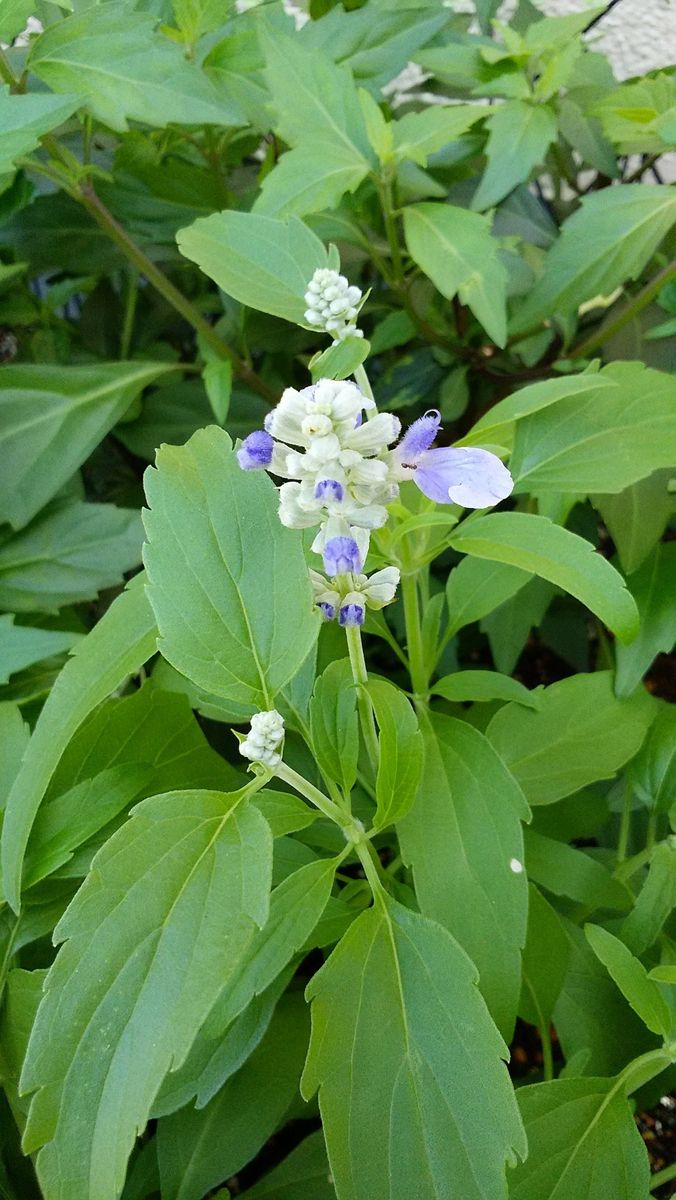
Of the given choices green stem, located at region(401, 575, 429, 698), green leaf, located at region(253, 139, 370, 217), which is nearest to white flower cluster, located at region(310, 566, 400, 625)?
green stem, located at region(401, 575, 429, 698)

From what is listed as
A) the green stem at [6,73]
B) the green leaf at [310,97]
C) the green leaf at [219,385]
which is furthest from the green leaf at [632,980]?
the green stem at [6,73]

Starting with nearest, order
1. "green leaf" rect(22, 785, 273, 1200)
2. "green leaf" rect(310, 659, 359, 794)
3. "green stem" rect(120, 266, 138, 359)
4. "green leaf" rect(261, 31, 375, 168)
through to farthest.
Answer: "green leaf" rect(22, 785, 273, 1200) < "green leaf" rect(310, 659, 359, 794) < "green leaf" rect(261, 31, 375, 168) < "green stem" rect(120, 266, 138, 359)

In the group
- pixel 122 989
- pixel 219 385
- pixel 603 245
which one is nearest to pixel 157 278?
pixel 219 385

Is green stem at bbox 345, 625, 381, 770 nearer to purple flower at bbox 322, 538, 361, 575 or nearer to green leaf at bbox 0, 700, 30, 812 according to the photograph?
purple flower at bbox 322, 538, 361, 575

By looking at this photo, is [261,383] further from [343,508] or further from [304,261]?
[343,508]

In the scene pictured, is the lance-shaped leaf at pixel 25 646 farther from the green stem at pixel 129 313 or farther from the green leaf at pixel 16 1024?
the green stem at pixel 129 313

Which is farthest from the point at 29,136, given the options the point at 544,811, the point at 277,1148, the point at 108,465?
the point at 277,1148
